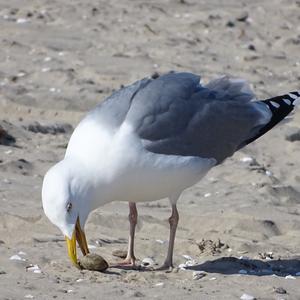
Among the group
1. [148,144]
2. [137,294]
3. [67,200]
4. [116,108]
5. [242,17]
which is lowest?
[242,17]

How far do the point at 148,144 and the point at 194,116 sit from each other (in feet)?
1.45

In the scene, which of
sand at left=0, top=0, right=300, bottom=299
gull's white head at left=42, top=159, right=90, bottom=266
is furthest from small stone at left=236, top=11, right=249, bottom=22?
gull's white head at left=42, top=159, right=90, bottom=266

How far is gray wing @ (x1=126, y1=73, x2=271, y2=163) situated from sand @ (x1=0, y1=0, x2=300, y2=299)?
598 millimetres

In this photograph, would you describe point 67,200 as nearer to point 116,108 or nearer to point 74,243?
point 74,243

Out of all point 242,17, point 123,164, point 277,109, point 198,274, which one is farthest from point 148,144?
point 242,17

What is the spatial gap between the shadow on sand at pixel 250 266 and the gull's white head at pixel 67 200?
73 centimetres

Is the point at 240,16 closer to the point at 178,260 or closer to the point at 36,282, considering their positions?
the point at 178,260

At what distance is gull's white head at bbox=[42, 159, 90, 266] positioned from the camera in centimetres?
512

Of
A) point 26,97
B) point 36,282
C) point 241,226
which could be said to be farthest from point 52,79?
point 36,282

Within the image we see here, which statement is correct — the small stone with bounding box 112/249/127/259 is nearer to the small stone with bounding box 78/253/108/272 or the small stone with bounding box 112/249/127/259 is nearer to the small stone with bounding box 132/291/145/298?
the small stone with bounding box 78/253/108/272

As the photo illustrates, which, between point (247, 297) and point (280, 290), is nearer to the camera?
point (247, 297)

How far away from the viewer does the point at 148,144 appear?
5.49 m

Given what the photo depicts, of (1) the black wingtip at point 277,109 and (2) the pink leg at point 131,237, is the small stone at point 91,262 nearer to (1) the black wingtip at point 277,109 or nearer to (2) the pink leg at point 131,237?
(2) the pink leg at point 131,237

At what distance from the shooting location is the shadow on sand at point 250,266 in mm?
5680
